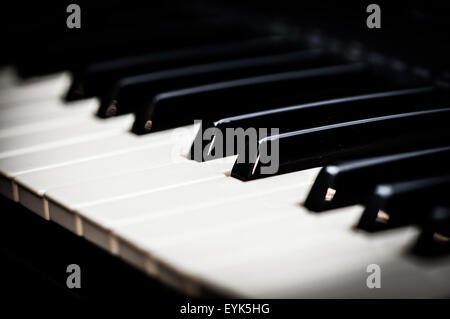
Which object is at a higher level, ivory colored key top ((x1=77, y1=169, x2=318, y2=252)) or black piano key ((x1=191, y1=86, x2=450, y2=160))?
black piano key ((x1=191, y1=86, x2=450, y2=160))

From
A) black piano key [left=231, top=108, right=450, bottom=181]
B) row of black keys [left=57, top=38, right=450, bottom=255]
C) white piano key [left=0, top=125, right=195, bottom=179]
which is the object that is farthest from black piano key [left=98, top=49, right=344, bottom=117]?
black piano key [left=231, top=108, right=450, bottom=181]

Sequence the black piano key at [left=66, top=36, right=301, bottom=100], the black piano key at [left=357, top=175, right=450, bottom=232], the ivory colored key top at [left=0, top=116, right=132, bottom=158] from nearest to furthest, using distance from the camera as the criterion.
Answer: the black piano key at [left=357, top=175, right=450, bottom=232] < the ivory colored key top at [left=0, top=116, right=132, bottom=158] < the black piano key at [left=66, top=36, right=301, bottom=100]

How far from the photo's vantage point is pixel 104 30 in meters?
2.01

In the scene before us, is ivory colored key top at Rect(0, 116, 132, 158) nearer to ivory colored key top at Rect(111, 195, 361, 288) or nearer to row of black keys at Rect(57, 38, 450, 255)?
row of black keys at Rect(57, 38, 450, 255)

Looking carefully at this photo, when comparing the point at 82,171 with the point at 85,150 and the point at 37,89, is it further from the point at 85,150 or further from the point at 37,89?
the point at 37,89

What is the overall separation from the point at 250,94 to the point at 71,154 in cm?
40

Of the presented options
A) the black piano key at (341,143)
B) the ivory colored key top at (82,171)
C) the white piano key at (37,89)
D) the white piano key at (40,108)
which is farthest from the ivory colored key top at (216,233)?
the white piano key at (37,89)

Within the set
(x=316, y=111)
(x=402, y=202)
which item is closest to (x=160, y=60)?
(x=316, y=111)

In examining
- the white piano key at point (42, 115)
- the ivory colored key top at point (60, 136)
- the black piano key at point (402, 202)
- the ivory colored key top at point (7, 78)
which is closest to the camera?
the black piano key at point (402, 202)

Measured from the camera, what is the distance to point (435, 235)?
2.69ft

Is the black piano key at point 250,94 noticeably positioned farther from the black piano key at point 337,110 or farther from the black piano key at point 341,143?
the black piano key at point 341,143

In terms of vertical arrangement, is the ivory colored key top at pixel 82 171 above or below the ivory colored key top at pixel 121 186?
below

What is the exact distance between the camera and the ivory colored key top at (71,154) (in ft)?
3.82

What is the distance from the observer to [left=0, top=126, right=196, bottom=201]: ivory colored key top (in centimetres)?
116
